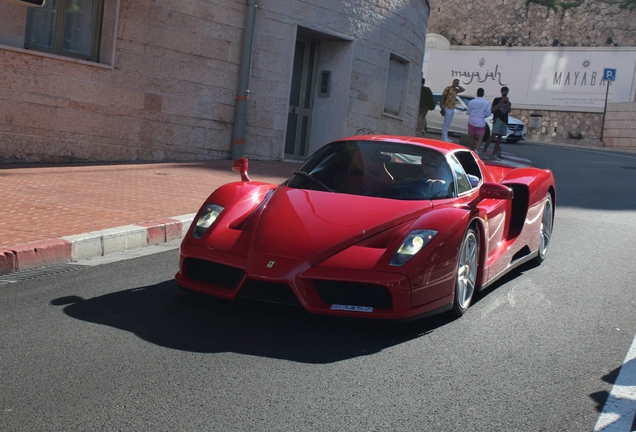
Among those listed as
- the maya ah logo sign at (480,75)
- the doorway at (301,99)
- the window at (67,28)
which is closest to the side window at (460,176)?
the window at (67,28)

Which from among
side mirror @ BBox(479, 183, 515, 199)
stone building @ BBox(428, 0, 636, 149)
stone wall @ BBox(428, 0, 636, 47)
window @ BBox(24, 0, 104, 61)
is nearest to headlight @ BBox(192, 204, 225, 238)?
side mirror @ BBox(479, 183, 515, 199)

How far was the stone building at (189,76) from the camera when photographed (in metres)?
10.9

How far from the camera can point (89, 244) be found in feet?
19.9

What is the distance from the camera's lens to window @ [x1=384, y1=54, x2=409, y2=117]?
695 inches

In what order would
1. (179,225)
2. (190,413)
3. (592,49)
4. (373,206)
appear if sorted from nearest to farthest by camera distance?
(190,413)
(373,206)
(179,225)
(592,49)

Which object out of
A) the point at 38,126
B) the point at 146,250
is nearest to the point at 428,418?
the point at 146,250

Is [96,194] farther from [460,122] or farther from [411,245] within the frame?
[460,122]

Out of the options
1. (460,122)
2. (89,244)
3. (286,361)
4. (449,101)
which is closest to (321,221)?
(286,361)

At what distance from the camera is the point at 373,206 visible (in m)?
4.75

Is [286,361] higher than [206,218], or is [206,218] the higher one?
Result: [206,218]

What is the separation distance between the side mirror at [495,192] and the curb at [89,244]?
313cm

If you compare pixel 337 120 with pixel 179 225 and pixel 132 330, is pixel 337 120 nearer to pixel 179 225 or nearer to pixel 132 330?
pixel 179 225

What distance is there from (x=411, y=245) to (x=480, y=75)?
107 feet

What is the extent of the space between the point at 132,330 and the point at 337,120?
11.9 m
